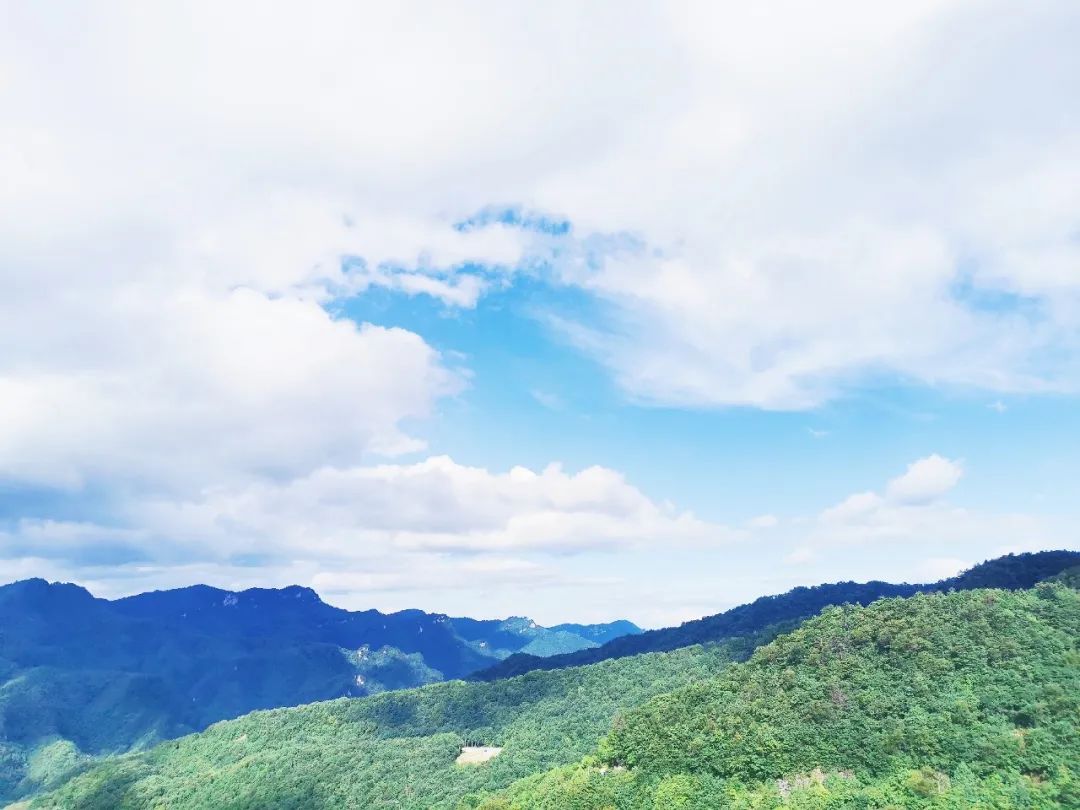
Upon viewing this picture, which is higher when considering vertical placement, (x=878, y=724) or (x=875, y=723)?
(x=875, y=723)

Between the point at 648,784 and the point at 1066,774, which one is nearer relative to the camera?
the point at 1066,774

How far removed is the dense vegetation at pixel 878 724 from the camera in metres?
88.5

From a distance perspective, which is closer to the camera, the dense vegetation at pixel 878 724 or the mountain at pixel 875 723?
the dense vegetation at pixel 878 724

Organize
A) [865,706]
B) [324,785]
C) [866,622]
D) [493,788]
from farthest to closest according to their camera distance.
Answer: [324,785] < [493,788] < [866,622] < [865,706]

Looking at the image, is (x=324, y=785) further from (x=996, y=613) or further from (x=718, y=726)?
(x=996, y=613)

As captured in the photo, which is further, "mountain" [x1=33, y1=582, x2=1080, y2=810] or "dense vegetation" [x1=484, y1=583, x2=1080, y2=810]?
"mountain" [x1=33, y1=582, x2=1080, y2=810]

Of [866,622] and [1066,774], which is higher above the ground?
[866,622]

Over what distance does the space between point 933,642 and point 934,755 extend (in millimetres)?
29476

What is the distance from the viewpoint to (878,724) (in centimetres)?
10338

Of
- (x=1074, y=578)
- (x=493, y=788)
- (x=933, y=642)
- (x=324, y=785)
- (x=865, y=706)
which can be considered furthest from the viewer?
(x=324, y=785)

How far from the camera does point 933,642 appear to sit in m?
119

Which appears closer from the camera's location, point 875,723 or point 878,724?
point 878,724

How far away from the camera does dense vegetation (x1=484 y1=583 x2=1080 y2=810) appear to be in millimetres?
88500

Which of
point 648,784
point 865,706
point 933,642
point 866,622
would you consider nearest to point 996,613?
point 933,642
